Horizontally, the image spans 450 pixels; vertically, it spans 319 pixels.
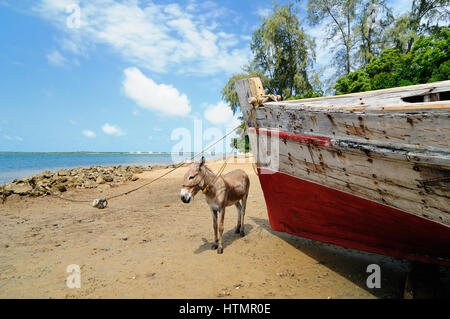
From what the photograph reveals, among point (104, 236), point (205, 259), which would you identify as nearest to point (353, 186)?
point (205, 259)

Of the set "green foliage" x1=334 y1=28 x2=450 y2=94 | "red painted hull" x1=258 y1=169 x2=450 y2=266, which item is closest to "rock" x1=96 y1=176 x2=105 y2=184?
"red painted hull" x1=258 y1=169 x2=450 y2=266

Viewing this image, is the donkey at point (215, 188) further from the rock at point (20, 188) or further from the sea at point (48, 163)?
the rock at point (20, 188)

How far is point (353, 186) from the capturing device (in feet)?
8.10

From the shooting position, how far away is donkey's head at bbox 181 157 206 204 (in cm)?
331

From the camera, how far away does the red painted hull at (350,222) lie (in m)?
2.18

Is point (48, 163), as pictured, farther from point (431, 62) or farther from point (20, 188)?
point (431, 62)

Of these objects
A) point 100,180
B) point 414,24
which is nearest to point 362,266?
point 100,180

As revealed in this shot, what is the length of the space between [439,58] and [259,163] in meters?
11.7

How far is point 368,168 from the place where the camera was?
7.45 ft

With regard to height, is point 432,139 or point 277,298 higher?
point 432,139

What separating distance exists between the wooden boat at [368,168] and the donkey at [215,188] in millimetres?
794

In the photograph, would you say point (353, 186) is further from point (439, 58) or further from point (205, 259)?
point (439, 58)

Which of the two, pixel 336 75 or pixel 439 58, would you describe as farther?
pixel 336 75

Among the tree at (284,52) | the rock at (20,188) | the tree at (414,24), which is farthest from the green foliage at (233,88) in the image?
the rock at (20,188)
